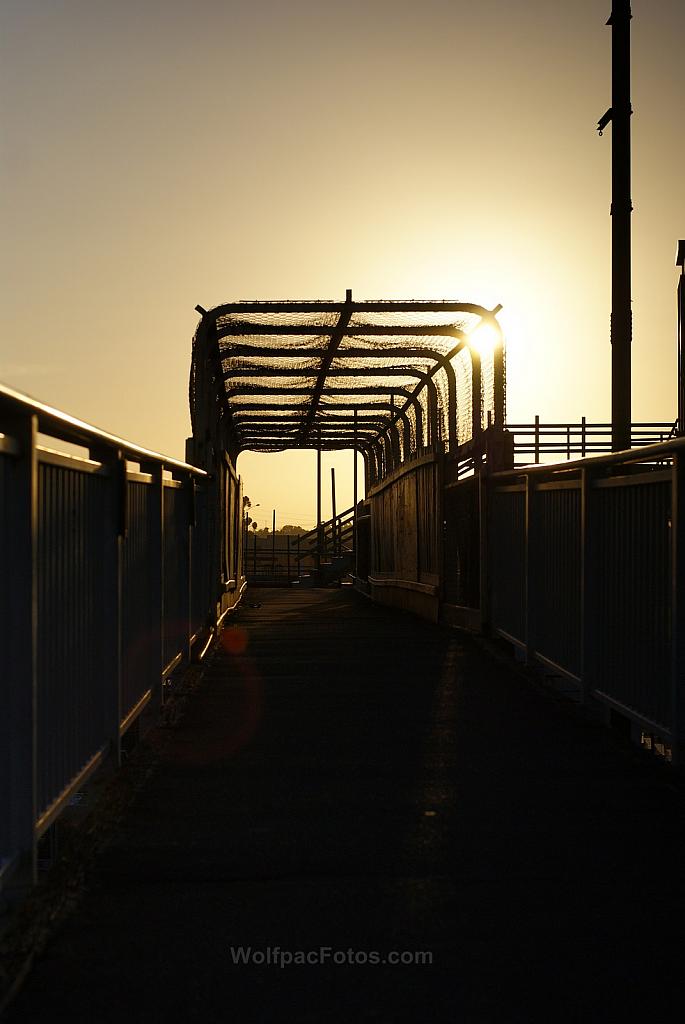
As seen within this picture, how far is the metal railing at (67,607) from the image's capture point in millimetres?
3625

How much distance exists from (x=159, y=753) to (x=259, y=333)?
321 inches

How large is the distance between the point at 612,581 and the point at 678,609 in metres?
1.54

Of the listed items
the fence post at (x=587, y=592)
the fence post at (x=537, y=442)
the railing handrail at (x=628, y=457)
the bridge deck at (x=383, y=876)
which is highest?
the fence post at (x=537, y=442)

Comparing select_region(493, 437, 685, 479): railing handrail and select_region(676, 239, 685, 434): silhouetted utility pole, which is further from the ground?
select_region(676, 239, 685, 434): silhouetted utility pole

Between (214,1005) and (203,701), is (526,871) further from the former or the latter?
(203,701)

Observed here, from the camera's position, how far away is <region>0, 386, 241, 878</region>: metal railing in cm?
362

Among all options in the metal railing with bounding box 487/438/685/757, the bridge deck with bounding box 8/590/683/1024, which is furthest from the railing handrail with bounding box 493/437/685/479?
the bridge deck with bounding box 8/590/683/1024

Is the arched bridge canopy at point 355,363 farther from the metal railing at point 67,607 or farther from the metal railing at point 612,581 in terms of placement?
the metal railing at point 67,607

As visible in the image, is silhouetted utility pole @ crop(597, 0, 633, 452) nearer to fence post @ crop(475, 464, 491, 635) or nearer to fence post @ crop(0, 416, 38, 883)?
fence post @ crop(475, 464, 491, 635)

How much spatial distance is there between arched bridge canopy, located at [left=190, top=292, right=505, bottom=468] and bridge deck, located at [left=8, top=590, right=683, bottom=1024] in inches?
260

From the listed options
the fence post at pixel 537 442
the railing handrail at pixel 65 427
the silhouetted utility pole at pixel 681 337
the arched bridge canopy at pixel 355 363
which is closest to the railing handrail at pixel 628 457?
the railing handrail at pixel 65 427

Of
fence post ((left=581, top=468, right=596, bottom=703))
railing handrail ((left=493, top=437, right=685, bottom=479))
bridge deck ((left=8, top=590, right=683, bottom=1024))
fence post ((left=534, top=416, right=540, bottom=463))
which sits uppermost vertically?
fence post ((left=534, top=416, right=540, bottom=463))

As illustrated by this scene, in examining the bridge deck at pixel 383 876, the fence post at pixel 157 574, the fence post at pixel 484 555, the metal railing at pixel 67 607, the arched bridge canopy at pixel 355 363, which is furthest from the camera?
the arched bridge canopy at pixel 355 363

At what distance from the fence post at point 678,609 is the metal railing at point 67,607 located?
90.7 inches
